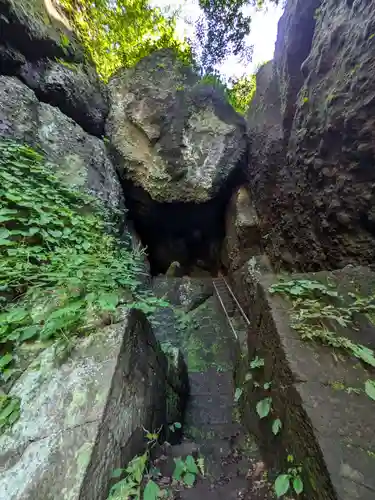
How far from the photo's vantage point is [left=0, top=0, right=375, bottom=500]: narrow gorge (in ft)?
4.45

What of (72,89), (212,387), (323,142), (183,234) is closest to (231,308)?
(212,387)

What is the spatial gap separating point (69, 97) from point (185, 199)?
3468mm

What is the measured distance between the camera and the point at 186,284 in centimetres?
661

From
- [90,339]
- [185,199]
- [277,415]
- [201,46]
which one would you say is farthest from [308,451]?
[201,46]

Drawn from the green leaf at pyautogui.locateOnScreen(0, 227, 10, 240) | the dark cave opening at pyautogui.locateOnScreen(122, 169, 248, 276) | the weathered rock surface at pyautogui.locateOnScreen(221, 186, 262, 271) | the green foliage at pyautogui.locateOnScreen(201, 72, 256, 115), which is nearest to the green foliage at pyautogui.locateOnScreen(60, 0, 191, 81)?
the green foliage at pyautogui.locateOnScreen(201, 72, 256, 115)

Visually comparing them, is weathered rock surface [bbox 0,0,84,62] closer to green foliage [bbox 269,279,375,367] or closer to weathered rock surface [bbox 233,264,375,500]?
weathered rock surface [bbox 233,264,375,500]

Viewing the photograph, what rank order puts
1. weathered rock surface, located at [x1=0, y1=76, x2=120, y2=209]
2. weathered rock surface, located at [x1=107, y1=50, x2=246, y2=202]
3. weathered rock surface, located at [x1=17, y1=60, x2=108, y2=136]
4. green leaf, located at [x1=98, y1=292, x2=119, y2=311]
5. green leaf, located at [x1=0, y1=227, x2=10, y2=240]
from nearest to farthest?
green leaf, located at [x1=98, y1=292, x2=119, y2=311] < green leaf, located at [x1=0, y1=227, x2=10, y2=240] < weathered rock surface, located at [x1=0, y1=76, x2=120, y2=209] < weathered rock surface, located at [x1=17, y1=60, x2=108, y2=136] < weathered rock surface, located at [x1=107, y1=50, x2=246, y2=202]

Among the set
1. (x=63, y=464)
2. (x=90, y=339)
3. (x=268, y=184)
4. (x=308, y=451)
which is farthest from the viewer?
(x=268, y=184)

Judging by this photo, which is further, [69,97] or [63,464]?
[69,97]

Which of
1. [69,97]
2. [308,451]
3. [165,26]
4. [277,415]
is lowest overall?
[277,415]

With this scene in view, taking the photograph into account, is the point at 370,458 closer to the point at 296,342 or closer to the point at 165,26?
the point at 296,342

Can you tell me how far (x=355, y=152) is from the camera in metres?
2.85

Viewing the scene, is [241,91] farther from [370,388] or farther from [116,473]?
[116,473]

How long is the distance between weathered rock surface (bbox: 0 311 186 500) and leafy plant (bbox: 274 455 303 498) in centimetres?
87
